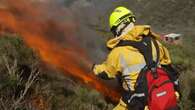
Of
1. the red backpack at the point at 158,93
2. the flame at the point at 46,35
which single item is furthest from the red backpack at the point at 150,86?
the flame at the point at 46,35

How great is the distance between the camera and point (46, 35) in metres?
11.8

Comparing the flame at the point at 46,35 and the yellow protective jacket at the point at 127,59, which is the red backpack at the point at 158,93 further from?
the flame at the point at 46,35

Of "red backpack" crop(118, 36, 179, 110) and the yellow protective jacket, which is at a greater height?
the yellow protective jacket

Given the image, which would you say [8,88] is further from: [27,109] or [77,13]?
[77,13]

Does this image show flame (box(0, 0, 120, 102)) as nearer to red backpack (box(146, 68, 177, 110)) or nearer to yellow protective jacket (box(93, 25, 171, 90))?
yellow protective jacket (box(93, 25, 171, 90))

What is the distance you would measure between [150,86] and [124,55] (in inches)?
20.0

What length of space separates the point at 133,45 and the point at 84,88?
19.2 feet

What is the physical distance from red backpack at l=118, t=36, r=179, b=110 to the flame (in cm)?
378

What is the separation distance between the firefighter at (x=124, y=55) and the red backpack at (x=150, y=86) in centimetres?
7

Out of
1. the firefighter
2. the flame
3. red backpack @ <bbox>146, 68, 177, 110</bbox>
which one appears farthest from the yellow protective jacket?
the flame

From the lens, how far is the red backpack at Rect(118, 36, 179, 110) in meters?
6.43

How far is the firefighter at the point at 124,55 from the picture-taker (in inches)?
254

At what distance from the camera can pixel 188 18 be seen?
2050 inches

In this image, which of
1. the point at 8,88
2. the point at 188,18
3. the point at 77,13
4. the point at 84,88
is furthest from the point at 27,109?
the point at 188,18
